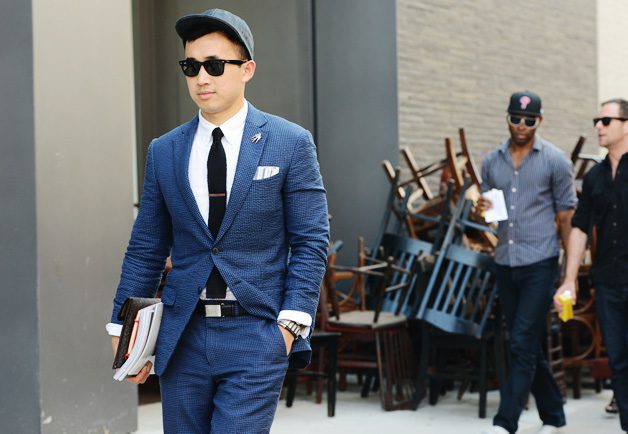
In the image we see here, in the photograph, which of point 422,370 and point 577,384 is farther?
point 577,384

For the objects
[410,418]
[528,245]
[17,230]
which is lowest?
[410,418]

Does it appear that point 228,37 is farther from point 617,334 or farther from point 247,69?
point 617,334

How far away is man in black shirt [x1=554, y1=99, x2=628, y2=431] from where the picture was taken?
6090 millimetres

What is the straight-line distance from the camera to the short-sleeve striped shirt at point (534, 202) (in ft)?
21.2

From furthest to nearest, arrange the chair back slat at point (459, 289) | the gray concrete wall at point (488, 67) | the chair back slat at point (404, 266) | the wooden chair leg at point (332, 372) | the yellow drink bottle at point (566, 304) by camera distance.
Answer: the gray concrete wall at point (488, 67)
the chair back slat at point (404, 266)
the wooden chair leg at point (332, 372)
the chair back slat at point (459, 289)
the yellow drink bottle at point (566, 304)

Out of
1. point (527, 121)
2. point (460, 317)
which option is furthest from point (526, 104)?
point (460, 317)

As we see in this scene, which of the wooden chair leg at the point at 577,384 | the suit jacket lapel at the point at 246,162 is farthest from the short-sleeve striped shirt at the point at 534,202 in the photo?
the suit jacket lapel at the point at 246,162

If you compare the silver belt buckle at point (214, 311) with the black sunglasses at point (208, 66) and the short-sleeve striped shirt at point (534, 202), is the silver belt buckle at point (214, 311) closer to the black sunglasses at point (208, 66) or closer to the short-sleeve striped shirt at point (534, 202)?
the black sunglasses at point (208, 66)

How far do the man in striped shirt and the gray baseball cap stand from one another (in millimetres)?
3500

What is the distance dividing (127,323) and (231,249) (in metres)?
0.37

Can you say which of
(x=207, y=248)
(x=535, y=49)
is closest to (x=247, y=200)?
(x=207, y=248)

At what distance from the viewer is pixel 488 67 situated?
1197cm

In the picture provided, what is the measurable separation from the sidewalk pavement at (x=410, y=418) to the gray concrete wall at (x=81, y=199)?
79 cm

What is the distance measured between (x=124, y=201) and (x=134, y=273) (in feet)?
10.1
